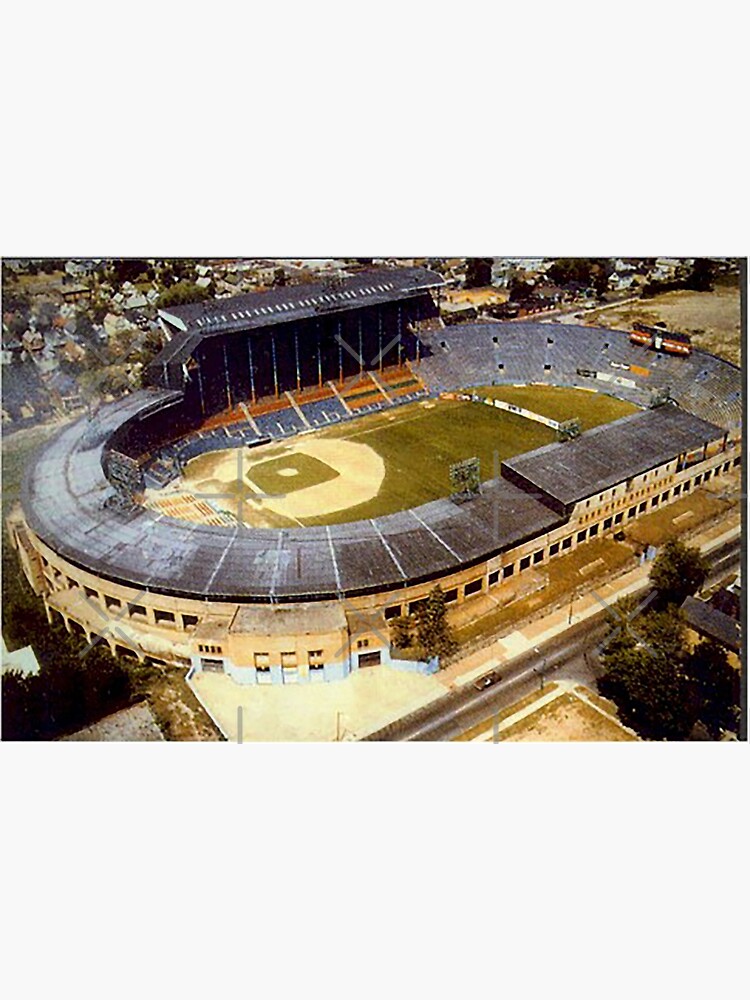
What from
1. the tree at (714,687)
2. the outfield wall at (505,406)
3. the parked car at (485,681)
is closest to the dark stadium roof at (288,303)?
the outfield wall at (505,406)

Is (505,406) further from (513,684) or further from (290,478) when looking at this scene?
(513,684)

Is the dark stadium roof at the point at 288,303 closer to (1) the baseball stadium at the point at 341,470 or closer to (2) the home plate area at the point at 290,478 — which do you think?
(1) the baseball stadium at the point at 341,470

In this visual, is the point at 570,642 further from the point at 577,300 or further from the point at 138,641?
the point at 577,300

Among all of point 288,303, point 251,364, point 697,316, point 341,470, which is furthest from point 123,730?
point 697,316

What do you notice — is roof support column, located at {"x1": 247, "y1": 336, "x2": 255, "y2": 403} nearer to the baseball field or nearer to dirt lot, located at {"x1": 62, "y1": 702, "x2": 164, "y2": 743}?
the baseball field

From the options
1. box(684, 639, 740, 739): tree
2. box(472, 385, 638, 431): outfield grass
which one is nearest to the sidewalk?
box(684, 639, 740, 739): tree

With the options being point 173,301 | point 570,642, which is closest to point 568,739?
point 570,642
